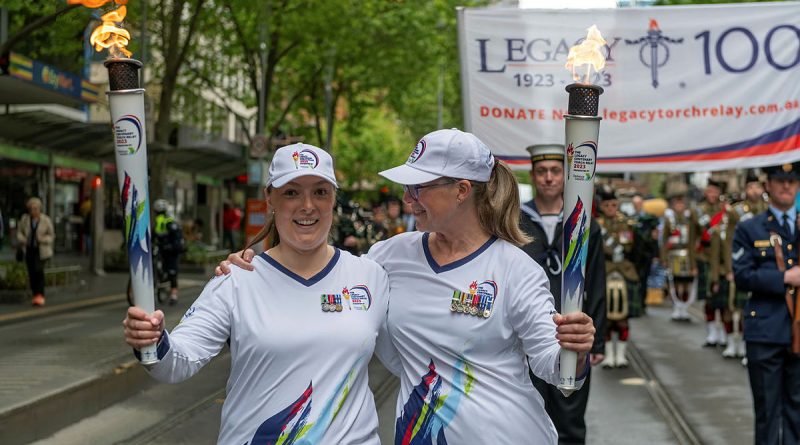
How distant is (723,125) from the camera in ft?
25.0

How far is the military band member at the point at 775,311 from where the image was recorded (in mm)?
6348

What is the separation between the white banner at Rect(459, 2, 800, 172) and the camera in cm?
755

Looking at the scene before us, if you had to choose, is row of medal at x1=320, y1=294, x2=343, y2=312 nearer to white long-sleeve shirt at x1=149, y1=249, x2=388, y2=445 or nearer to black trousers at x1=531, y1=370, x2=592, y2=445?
white long-sleeve shirt at x1=149, y1=249, x2=388, y2=445

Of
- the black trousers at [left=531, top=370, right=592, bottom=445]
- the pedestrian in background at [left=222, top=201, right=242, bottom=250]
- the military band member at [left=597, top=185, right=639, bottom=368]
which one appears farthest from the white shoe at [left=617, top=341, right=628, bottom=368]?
the pedestrian in background at [left=222, top=201, right=242, bottom=250]

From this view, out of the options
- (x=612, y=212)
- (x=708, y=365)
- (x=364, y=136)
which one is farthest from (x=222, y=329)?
(x=364, y=136)

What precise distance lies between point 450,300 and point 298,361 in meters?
0.54

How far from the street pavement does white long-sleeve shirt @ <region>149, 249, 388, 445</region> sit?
4303 millimetres

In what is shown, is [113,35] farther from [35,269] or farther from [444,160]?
[35,269]

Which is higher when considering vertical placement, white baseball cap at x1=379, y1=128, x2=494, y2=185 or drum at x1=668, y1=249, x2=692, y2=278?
white baseball cap at x1=379, y1=128, x2=494, y2=185

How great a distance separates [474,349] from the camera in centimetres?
341

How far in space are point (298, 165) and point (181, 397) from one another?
644 centimetres

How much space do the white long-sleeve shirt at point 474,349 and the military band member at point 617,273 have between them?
7665 millimetres

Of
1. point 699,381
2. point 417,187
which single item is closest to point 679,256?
point 699,381

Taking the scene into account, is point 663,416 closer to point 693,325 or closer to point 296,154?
point 296,154
